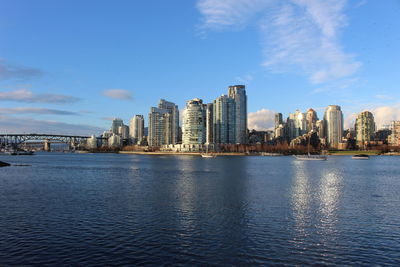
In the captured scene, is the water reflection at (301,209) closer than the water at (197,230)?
No

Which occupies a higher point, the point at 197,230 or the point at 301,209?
the point at 197,230

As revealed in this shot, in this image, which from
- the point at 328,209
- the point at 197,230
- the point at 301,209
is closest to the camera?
the point at 197,230

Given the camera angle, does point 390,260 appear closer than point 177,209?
Yes

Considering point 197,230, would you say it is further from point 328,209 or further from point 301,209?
point 328,209

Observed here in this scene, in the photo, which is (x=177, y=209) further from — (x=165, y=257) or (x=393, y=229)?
(x=393, y=229)

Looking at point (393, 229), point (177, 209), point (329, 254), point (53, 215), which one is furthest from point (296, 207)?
point (53, 215)

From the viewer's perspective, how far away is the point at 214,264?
20219 mm

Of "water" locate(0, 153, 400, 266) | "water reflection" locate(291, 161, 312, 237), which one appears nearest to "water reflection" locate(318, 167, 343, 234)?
"water" locate(0, 153, 400, 266)

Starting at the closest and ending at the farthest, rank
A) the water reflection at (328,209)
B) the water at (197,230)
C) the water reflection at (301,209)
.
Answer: the water at (197,230), the water reflection at (301,209), the water reflection at (328,209)

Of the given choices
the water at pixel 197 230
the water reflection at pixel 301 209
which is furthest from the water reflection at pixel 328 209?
the water reflection at pixel 301 209

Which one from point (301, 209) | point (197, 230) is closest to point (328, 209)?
point (301, 209)

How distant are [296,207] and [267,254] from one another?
1755 centimetres

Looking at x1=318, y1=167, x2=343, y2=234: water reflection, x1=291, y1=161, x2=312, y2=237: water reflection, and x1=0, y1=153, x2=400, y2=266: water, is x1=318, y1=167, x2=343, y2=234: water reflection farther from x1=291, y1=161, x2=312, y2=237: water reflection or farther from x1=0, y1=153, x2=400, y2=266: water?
x1=291, y1=161, x2=312, y2=237: water reflection

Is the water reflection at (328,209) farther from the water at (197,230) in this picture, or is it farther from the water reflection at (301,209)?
the water reflection at (301,209)
